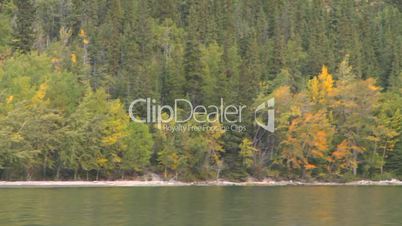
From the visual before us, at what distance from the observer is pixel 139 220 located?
3769cm

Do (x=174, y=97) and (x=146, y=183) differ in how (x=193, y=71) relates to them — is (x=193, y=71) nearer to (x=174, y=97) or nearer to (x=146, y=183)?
(x=174, y=97)

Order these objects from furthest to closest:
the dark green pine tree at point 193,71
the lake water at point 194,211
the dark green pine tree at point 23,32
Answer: the dark green pine tree at point 23,32
the dark green pine tree at point 193,71
the lake water at point 194,211

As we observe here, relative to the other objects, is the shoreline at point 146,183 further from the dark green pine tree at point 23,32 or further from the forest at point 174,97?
the dark green pine tree at point 23,32

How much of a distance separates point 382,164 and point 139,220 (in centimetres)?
7116

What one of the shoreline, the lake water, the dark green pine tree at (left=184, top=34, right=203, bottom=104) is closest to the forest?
the dark green pine tree at (left=184, top=34, right=203, bottom=104)

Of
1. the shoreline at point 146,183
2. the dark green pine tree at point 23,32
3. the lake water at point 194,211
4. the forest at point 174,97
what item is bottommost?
the lake water at point 194,211

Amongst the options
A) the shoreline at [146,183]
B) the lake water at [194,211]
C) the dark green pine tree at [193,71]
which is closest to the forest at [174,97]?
the dark green pine tree at [193,71]

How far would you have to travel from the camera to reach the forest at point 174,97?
8975 centimetres

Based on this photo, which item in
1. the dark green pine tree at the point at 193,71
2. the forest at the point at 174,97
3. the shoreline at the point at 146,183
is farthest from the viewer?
the dark green pine tree at the point at 193,71

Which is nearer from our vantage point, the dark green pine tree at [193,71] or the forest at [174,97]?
the forest at [174,97]

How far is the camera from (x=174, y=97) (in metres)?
106

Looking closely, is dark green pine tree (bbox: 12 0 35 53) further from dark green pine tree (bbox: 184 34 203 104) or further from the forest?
dark green pine tree (bbox: 184 34 203 104)

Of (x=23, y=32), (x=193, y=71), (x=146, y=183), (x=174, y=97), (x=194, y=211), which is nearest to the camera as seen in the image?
(x=194, y=211)

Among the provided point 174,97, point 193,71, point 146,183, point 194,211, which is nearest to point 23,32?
point 174,97
